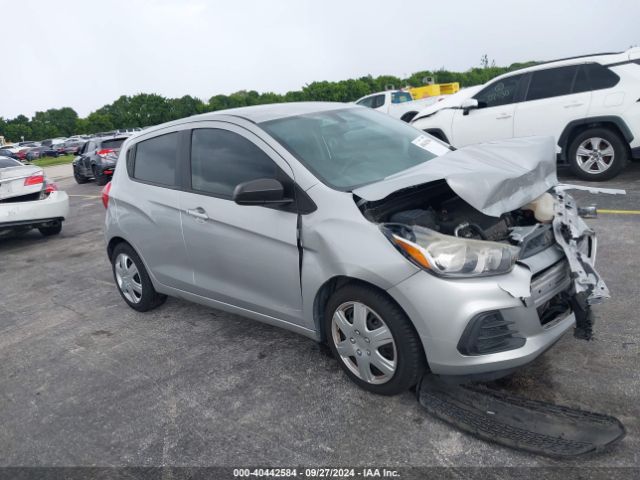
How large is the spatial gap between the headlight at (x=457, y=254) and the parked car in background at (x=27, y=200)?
283 inches

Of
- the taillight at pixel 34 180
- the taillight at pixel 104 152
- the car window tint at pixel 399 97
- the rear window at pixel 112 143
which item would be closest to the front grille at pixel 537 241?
the taillight at pixel 34 180

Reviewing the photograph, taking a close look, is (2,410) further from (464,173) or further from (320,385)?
(464,173)

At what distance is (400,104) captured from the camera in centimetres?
1755

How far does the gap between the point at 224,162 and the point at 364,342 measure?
1.62 m

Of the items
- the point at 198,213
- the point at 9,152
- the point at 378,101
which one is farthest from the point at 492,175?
the point at 9,152

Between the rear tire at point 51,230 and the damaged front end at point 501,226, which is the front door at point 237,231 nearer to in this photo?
the damaged front end at point 501,226

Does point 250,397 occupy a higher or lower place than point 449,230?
lower

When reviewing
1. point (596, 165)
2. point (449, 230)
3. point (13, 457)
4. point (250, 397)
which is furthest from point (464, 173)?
point (596, 165)

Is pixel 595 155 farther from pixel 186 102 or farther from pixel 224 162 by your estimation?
pixel 186 102

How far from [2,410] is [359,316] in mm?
2399

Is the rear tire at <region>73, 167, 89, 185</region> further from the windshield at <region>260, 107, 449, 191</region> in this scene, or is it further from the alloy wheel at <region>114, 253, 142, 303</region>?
the windshield at <region>260, 107, 449, 191</region>

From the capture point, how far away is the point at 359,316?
3.04 metres

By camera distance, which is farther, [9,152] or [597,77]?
[9,152]

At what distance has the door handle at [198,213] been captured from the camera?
12.6ft
